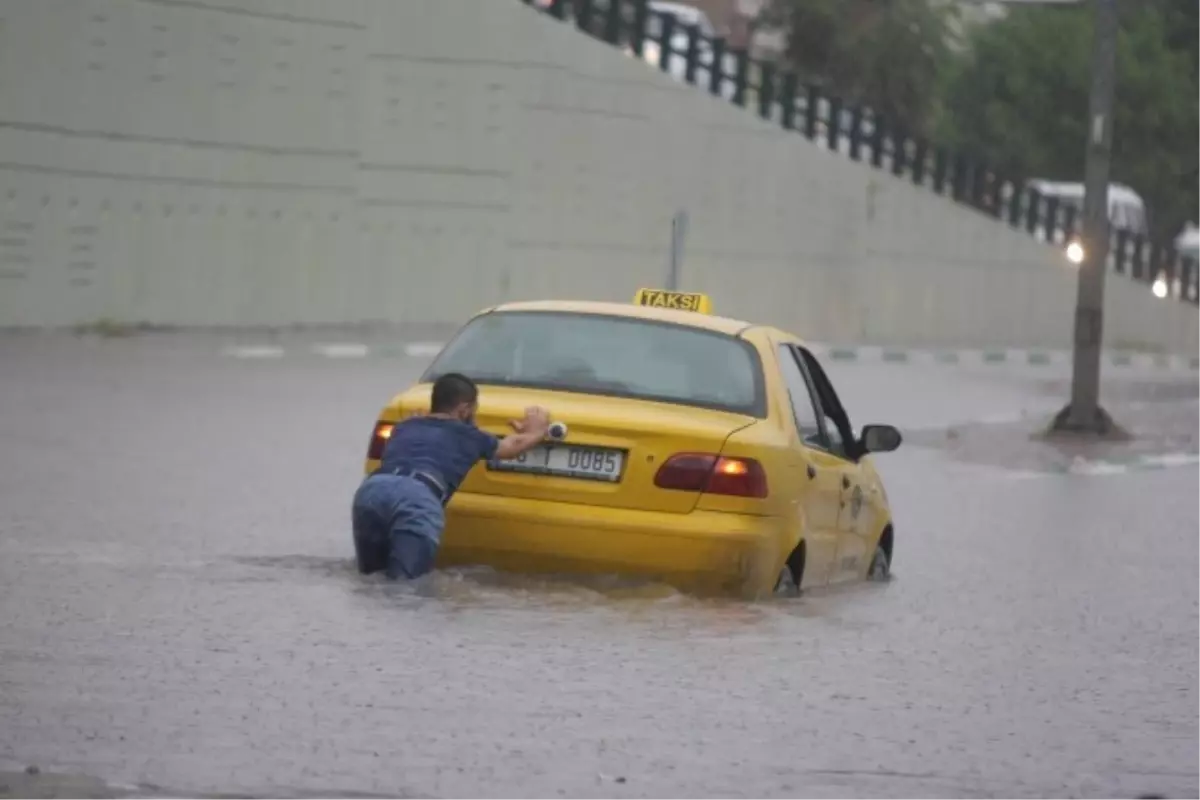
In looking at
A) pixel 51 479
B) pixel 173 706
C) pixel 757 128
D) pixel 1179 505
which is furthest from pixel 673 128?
pixel 173 706

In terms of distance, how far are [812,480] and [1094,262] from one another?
16.0 m

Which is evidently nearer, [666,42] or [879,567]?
[879,567]

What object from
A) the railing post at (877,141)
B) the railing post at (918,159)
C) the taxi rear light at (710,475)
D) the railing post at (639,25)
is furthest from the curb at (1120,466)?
the railing post at (918,159)

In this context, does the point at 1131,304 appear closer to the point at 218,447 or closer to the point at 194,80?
the point at 194,80

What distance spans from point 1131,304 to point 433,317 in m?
17.6

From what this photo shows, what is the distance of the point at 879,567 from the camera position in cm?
1422

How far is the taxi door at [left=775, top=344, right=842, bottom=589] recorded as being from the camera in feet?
40.1

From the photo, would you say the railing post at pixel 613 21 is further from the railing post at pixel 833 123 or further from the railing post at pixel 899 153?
the railing post at pixel 899 153

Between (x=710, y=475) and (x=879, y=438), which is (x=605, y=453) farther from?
(x=879, y=438)

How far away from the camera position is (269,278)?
35719 mm

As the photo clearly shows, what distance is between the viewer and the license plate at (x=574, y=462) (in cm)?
1183

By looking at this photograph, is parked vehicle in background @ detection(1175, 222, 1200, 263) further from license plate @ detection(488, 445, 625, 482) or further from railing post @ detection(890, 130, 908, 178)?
license plate @ detection(488, 445, 625, 482)

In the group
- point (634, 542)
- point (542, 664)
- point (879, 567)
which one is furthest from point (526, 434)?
point (879, 567)

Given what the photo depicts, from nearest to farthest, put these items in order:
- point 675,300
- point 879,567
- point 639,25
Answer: point 879,567, point 675,300, point 639,25
